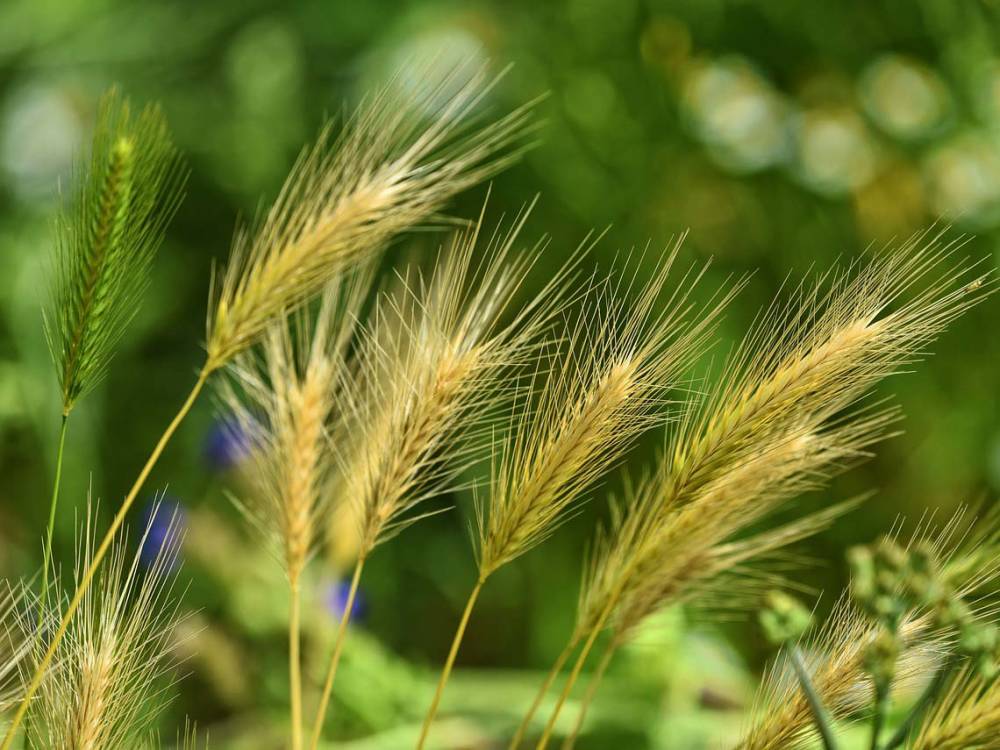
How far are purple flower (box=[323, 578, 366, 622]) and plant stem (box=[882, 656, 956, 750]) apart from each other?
2.25 ft

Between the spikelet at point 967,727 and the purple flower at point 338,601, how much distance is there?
651mm

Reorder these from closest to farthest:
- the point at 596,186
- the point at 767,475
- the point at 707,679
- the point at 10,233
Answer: the point at 767,475 < the point at 707,679 < the point at 596,186 < the point at 10,233

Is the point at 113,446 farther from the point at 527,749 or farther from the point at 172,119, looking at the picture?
the point at 527,749

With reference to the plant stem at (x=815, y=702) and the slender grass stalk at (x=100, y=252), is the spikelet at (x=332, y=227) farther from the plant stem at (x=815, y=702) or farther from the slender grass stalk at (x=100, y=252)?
the plant stem at (x=815, y=702)

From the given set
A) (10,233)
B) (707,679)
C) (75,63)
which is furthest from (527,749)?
(75,63)

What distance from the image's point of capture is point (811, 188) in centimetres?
148

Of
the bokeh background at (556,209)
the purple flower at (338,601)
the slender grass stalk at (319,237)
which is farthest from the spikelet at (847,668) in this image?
the bokeh background at (556,209)

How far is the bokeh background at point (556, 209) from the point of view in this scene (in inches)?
55.0

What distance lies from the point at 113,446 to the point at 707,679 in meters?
0.89

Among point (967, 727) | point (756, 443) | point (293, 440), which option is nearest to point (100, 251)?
point (293, 440)

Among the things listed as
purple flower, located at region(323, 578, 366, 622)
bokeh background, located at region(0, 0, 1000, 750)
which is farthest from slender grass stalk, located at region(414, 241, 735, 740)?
bokeh background, located at region(0, 0, 1000, 750)

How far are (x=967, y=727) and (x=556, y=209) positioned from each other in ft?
3.74

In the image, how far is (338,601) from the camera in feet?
3.93

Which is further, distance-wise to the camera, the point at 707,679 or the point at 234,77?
the point at 234,77
